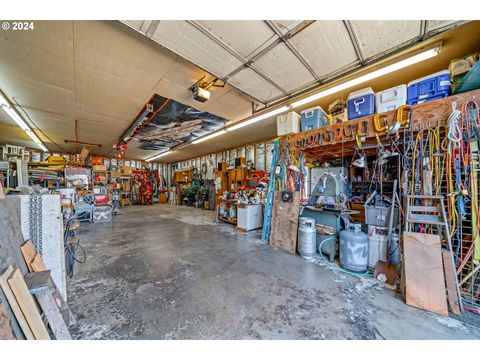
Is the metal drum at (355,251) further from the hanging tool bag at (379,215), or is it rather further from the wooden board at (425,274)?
the wooden board at (425,274)

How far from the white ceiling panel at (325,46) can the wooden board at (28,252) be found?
3.86 m

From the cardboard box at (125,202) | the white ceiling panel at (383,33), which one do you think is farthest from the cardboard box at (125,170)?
the white ceiling panel at (383,33)

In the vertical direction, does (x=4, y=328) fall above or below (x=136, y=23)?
below

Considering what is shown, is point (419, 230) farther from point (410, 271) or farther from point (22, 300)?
point (22, 300)

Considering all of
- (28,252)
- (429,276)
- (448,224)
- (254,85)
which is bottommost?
(429,276)

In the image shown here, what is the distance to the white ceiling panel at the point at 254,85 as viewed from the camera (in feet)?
9.81

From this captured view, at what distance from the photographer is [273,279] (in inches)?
96.2

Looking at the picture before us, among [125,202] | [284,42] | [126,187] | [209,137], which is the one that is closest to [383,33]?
[284,42]

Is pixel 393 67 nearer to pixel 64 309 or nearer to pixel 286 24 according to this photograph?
pixel 286 24

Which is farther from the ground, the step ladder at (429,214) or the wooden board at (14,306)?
the step ladder at (429,214)

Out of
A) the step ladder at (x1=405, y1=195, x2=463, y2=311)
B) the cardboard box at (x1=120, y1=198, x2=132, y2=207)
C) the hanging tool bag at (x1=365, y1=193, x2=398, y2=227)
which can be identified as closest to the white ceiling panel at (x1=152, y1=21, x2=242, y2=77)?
the step ladder at (x1=405, y1=195, x2=463, y2=311)

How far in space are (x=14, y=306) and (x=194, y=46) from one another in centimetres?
322

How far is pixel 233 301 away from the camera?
196cm

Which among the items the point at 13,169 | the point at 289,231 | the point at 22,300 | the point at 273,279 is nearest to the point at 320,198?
the point at 289,231
